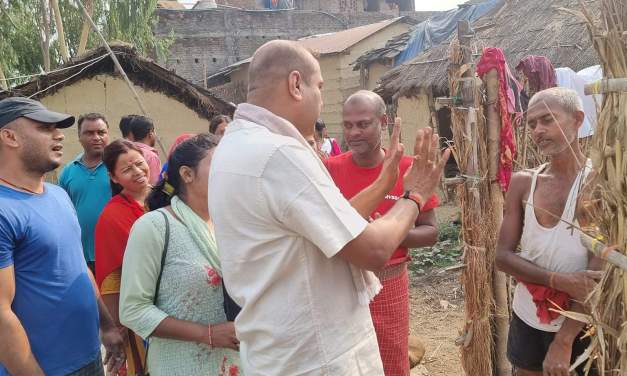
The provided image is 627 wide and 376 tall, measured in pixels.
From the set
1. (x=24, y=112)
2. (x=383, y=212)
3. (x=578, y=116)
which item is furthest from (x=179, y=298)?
(x=578, y=116)

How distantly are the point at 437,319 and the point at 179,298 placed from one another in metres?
4.30

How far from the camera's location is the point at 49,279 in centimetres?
236

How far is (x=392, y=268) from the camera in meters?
3.01

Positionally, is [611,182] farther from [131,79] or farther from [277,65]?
[131,79]

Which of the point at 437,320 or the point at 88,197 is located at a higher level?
the point at 88,197

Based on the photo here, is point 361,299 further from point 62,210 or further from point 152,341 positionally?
point 62,210

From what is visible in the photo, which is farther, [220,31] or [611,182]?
[220,31]

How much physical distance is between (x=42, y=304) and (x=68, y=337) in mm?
206

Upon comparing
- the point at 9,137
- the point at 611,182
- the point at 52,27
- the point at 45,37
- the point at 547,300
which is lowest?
the point at 547,300

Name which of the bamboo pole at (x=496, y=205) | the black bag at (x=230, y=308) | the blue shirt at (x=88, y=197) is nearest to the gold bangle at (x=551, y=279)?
the bamboo pole at (x=496, y=205)

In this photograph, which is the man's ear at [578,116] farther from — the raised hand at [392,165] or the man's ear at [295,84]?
the man's ear at [295,84]

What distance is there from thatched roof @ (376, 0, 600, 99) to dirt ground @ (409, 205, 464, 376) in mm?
3197

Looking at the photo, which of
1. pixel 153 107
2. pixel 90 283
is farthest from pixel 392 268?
pixel 153 107

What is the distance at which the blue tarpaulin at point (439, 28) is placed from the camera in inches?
528
